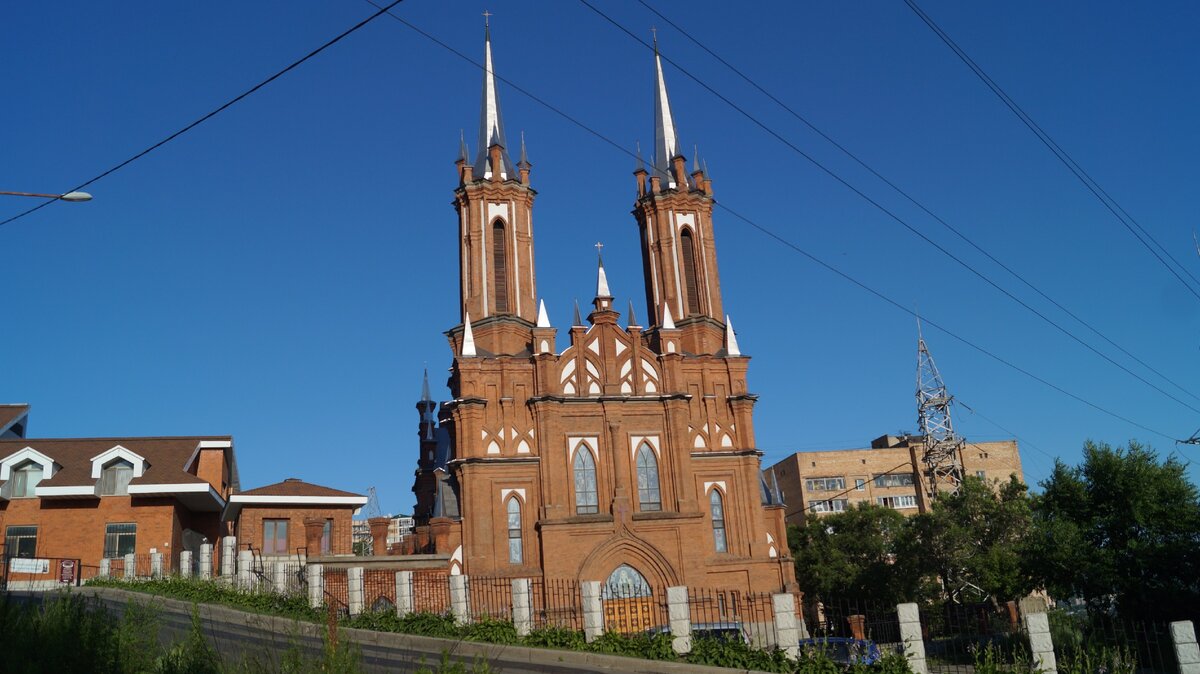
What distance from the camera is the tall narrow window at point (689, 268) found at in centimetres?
4234

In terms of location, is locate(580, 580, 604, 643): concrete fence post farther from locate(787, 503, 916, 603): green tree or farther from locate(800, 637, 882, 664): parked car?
locate(787, 503, 916, 603): green tree

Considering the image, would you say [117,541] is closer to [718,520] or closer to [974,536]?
[718,520]

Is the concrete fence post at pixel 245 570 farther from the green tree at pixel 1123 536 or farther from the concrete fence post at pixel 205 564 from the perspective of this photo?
the green tree at pixel 1123 536

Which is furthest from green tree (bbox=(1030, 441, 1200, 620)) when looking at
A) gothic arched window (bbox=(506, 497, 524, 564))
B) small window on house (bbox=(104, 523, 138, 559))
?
small window on house (bbox=(104, 523, 138, 559))

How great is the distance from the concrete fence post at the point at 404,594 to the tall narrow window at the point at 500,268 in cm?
1891

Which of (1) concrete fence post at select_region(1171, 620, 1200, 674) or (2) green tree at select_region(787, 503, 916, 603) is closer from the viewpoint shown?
(1) concrete fence post at select_region(1171, 620, 1200, 674)

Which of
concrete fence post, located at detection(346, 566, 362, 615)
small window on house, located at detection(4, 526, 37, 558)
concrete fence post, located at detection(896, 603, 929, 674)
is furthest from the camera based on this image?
small window on house, located at detection(4, 526, 37, 558)

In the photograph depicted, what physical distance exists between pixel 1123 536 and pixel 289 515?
31244mm

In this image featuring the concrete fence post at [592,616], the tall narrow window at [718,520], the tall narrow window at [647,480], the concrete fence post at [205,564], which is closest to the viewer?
the concrete fence post at [592,616]

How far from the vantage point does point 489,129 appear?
147 feet

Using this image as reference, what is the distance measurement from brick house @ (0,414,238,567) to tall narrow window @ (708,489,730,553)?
19.4m

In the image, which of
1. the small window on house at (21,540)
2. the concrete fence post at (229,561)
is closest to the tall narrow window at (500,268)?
the concrete fence post at (229,561)

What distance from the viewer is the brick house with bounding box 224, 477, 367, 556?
39.5m

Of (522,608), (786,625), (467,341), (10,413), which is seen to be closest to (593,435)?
(467,341)
